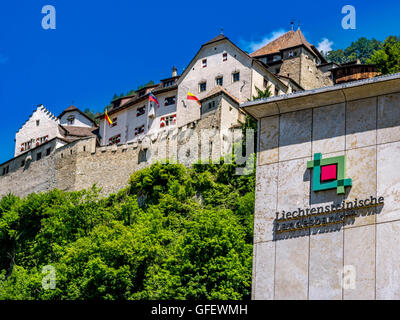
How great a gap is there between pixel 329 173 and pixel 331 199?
2.25ft

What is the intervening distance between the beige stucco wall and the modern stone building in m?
0.03

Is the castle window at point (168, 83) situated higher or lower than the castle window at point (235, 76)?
higher

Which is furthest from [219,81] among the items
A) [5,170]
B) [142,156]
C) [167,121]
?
[5,170]

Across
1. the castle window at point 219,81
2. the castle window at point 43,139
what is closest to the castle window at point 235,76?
the castle window at point 219,81

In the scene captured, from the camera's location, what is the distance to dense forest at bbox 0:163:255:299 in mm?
37375

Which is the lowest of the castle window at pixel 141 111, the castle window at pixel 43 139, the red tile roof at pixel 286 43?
the castle window at pixel 43 139

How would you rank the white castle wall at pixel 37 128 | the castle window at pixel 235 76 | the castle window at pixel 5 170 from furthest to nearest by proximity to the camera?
the white castle wall at pixel 37 128 < the castle window at pixel 5 170 < the castle window at pixel 235 76

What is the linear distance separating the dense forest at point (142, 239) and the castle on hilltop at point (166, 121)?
2768 millimetres

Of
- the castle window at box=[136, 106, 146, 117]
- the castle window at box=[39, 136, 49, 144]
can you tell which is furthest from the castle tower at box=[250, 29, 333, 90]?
the castle window at box=[39, 136, 49, 144]

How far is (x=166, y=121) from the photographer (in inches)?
2419

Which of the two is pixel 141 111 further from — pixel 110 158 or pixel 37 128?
pixel 37 128

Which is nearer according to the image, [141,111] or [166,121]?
[166,121]

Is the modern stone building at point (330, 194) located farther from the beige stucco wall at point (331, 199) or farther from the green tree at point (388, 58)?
the green tree at point (388, 58)

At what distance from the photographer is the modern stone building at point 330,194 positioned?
20.2 meters
